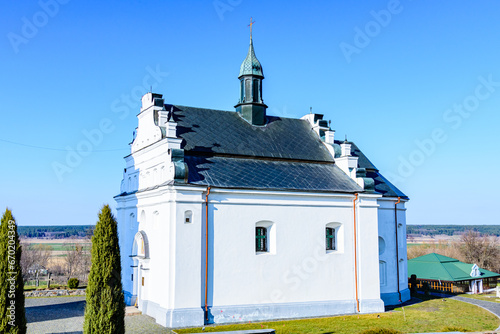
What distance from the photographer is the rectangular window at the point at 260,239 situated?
2155 cm

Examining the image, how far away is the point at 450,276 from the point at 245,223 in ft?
60.8

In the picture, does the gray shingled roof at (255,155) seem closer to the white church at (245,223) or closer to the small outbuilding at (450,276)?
the white church at (245,223)

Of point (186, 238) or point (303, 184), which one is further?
point (303, 184)

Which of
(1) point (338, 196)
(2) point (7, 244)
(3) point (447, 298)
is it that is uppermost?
(1) point (338, 196)

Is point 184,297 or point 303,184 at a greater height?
point 303,184

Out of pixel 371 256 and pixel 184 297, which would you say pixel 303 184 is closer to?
pixel 371 256

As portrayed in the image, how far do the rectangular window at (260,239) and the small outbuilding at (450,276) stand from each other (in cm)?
1417

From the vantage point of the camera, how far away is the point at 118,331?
49.6ft

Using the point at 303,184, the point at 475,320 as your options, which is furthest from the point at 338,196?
the point at 475,320

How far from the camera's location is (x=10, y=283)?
14.4 meters

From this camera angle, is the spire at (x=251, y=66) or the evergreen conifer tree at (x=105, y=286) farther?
A: the spire at (x=251, y=66)

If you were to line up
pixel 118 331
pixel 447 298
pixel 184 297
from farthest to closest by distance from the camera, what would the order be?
pixel 447 298 → pixel 184 297 → pixel 118 331

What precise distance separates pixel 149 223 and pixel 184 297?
15.2 feet

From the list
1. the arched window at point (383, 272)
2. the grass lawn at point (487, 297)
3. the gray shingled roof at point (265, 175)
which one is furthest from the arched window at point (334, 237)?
the grass lawn at point (487, 297)
